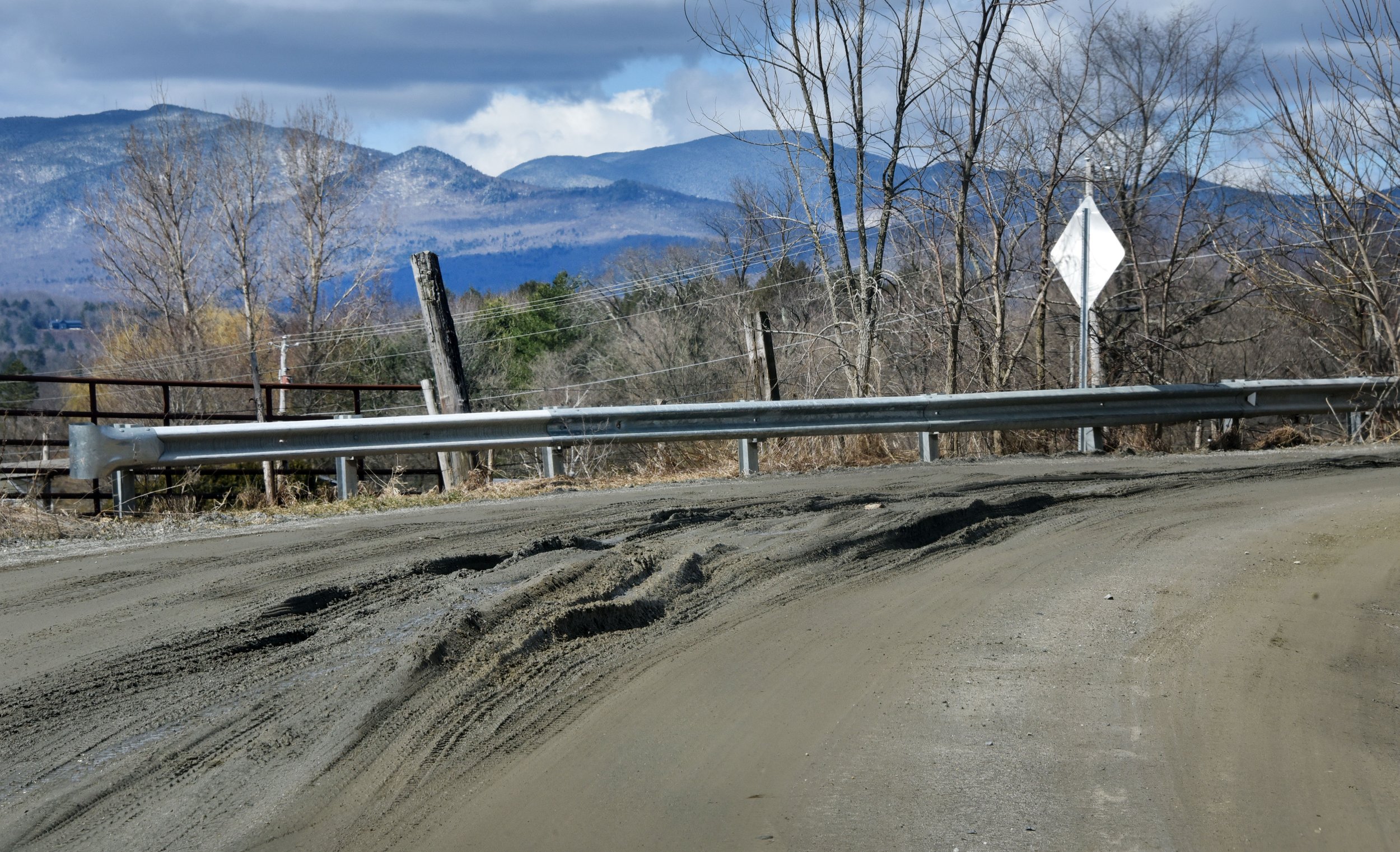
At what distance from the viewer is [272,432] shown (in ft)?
34.3

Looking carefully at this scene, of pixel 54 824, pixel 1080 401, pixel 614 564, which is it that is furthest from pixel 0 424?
pixel 1080 401

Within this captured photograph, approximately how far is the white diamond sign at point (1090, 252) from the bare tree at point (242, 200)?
48.6m

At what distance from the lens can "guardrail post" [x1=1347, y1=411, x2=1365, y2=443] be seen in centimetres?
1373

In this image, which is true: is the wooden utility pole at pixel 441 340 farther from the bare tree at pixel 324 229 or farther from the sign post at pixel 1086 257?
the bare tree at pixel 324 229

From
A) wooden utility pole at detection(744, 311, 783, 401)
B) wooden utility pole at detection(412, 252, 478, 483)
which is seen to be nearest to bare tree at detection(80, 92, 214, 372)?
wooden utility pole at detection(412, 252, 478, 483)

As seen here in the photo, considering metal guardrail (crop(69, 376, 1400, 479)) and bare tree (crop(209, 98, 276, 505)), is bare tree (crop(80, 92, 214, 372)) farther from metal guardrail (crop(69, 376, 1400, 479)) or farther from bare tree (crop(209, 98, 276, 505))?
metal guardrail (crop(69, 376, 1400, 479))

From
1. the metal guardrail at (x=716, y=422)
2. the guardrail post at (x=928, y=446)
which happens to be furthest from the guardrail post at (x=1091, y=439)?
the guardrail post at (x=928, y=446)

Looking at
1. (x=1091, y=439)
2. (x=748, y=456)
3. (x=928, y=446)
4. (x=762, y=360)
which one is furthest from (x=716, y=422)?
(x=1091, y=439)

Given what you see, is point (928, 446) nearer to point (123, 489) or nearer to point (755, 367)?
point (755, 367)

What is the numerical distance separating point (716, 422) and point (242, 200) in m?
51.2

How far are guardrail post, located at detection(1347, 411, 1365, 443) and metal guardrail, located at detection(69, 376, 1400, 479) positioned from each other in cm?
10

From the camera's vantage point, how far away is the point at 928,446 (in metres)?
12.4

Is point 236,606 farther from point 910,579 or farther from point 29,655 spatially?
point 910,579

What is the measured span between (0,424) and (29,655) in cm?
732
